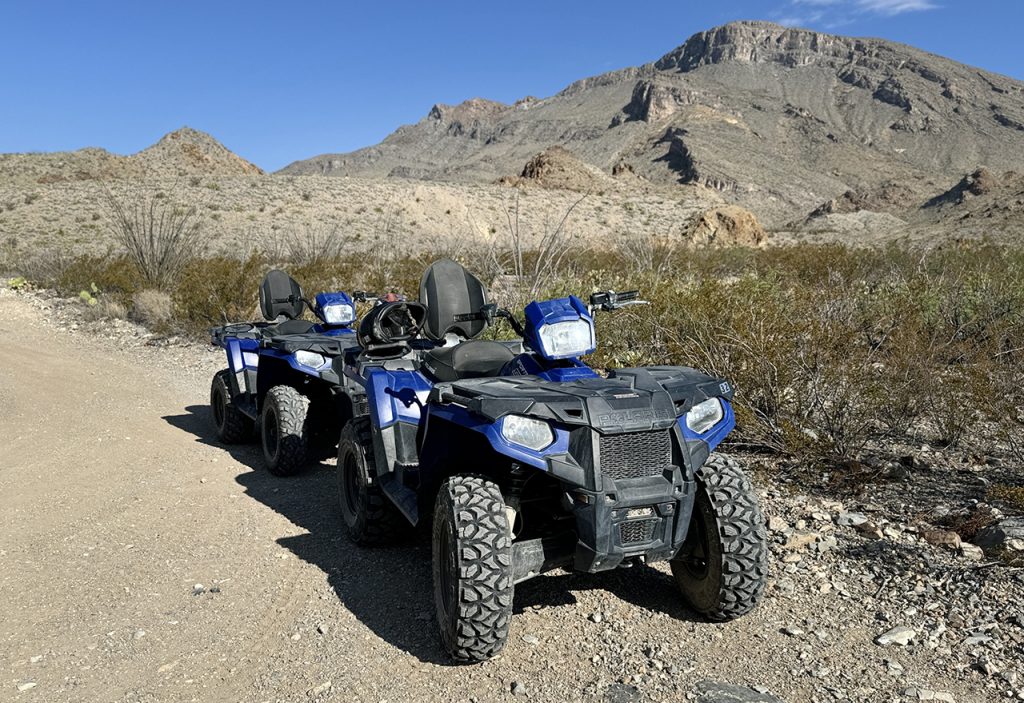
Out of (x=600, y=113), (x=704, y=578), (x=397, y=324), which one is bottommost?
(x=704, y=578)

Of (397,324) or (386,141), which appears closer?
(397,324)

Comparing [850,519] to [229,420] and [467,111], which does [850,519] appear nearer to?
[229,420]

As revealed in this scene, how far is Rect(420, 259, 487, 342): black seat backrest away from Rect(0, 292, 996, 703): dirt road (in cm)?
124

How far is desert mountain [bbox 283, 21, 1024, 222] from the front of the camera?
8450 cm

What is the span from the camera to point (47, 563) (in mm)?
4258

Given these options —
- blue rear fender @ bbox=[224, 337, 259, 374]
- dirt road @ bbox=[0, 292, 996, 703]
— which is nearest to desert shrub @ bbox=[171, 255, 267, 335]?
blue rear fender @ bbox=[224, 337, 259, 374]

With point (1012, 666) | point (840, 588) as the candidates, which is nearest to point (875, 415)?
point (840, 588)

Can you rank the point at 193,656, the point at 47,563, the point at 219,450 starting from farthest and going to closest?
the point at 219,450 < the point at 47,563 < the point at 193,656

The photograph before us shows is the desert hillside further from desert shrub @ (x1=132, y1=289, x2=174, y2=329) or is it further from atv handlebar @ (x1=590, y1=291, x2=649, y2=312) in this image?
desert shrub @ (x1=132, y1=289, x2=174, y2=329)

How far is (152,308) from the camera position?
13.8 meters

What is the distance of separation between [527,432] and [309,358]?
3.20 m

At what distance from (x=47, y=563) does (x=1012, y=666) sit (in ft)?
15.0

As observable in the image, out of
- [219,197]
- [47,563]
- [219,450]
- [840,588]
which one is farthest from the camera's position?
[219,197]

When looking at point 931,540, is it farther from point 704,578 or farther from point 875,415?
point 875,415
